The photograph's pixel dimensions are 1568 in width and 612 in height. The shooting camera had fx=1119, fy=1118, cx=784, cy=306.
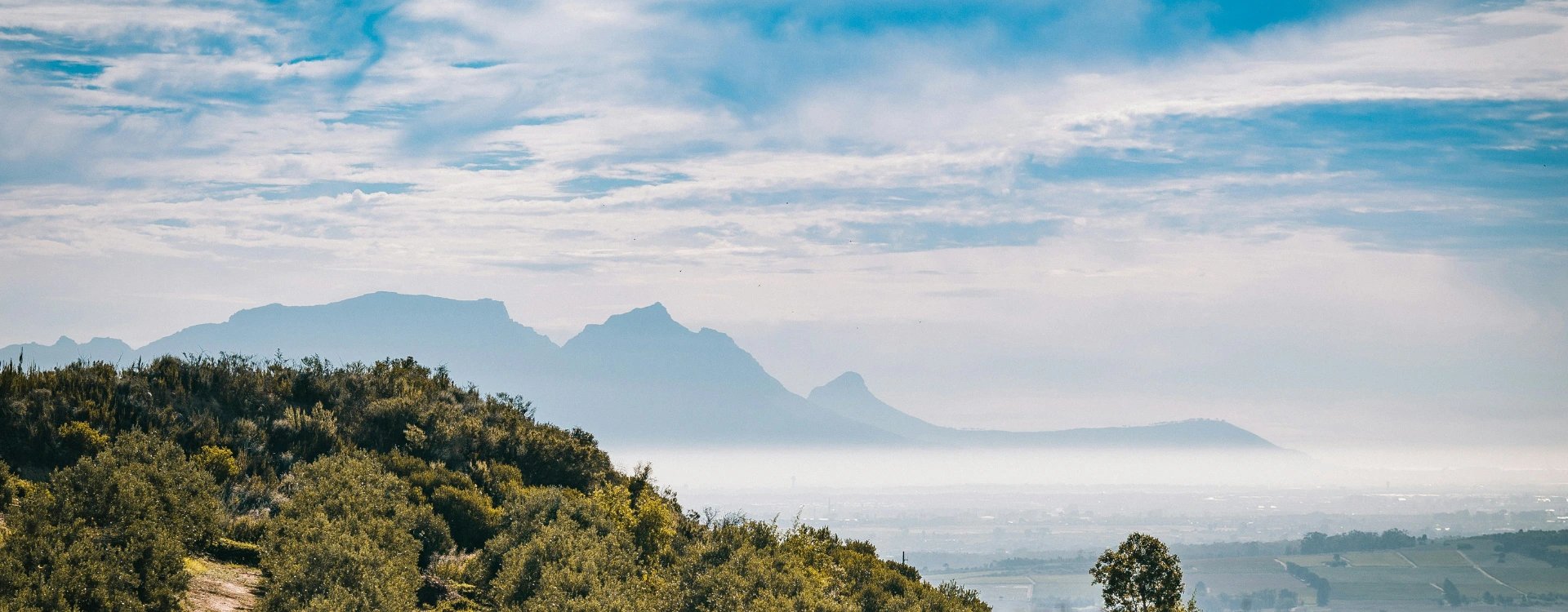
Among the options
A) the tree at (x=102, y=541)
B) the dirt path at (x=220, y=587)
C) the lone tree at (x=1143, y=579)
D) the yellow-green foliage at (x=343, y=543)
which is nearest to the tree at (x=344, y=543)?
the yellow-green foliage at (x=343, y=543)

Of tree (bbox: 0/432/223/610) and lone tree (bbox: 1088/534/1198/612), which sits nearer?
tree (bbox: 0/432/223/610)

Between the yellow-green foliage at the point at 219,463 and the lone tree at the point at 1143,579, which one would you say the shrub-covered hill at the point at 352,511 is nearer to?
the yellow-green foliage at the point at 219,463

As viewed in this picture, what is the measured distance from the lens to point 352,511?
3312 centimetres

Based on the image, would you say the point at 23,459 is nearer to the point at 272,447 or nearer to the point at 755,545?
the point at 272,447

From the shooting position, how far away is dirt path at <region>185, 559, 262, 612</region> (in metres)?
25.7

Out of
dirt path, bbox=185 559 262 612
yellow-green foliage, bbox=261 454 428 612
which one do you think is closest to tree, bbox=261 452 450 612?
yellow-green foliage, bbox=261 454 428 612

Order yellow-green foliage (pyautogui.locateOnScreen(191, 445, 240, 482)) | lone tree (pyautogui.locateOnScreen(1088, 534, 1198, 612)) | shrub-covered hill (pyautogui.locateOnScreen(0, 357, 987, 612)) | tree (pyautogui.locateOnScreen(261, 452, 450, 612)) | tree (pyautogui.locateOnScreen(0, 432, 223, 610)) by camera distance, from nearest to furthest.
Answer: tree (pyautogui.locateOnScreen(0, 432, 223, 610))
shrub-covered hill (pyautogui.locateOnScreen(0, 357, 987, 612))
tree (pyautogui.locateOnScreen(261, 452, 450, 612))
yellow-green foliage (pyautogui.locateOnScreen(191, 445, 240, 482))
lone tree (pyautogui.locateOnScreen(1088, 534, 1198, 612))

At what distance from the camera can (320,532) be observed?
28.7 meters

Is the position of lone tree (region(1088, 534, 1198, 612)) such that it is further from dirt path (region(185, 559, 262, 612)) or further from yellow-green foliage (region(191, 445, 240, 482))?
yellow-green foliage (region(191, 445, 240, 482))

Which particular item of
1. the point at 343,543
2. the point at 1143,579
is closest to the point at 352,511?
the point at 343,543

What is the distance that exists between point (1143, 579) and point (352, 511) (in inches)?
1365

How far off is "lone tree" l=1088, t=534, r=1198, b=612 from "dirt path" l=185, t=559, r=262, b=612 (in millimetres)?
35384

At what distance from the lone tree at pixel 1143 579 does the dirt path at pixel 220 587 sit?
3538cm

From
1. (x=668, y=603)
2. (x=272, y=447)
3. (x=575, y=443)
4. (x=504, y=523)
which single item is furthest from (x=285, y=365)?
(x=668, y=603)
